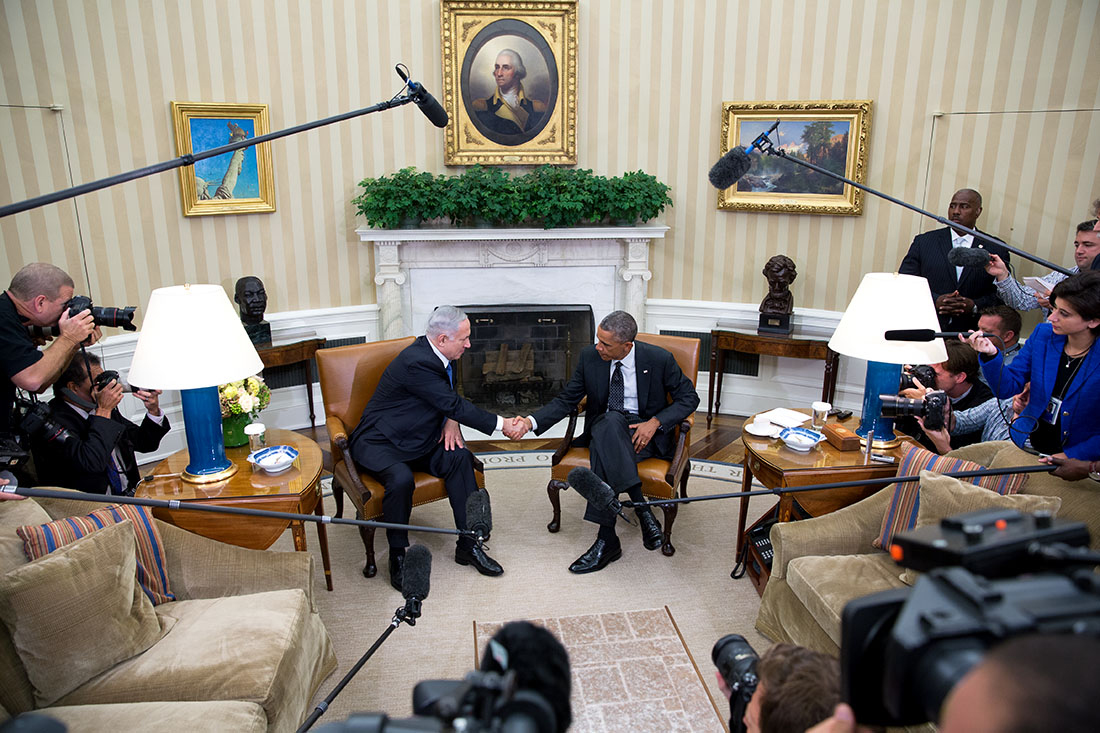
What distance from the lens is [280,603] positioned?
2.78 meters

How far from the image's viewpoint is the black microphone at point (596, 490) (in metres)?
2.78

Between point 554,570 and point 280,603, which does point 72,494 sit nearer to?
point 280,603

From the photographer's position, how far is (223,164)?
18.2 feet

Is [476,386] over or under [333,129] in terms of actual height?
under

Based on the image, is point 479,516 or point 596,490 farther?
point 596,490

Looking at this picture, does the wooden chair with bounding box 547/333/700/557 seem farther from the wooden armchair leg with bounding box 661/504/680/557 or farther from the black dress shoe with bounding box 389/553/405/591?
the black dress shoe with bounding box 389/553/405/591

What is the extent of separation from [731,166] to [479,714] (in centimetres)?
309

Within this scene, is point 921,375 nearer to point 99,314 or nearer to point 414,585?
point 414,585

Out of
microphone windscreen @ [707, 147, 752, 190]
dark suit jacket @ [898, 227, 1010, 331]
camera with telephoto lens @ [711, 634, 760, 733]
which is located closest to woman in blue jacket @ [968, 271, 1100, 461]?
microphone windscreen @ [707, 147, 752, 190]

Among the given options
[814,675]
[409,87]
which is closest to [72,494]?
[409,87]

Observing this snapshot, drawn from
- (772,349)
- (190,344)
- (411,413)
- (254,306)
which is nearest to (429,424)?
(411,413)

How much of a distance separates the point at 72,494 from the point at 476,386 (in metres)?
4.29

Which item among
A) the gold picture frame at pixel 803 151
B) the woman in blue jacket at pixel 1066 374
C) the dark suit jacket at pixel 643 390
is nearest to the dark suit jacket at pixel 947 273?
the gold picture frame at pixel 803 151

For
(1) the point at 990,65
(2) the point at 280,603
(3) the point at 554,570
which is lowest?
(3) the point at 554,570
